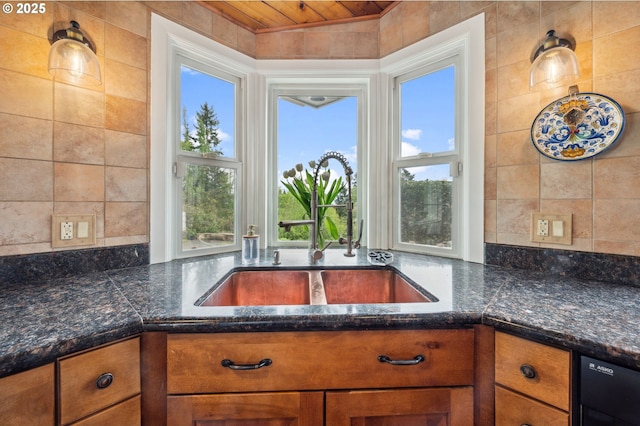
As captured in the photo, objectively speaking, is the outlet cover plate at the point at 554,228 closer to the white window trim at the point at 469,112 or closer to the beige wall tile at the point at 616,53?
A: the white window trim at the point at 469,112

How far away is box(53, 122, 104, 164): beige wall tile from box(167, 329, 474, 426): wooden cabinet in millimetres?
957

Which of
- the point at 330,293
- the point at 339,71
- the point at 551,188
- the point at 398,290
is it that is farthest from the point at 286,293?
the point at 339,71

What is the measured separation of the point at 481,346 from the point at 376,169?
123cm

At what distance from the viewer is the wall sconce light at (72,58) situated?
1114 millimetres

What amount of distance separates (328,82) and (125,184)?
1.34 meters

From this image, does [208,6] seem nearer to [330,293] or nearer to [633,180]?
[330,293]

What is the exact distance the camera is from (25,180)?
111 centimetres

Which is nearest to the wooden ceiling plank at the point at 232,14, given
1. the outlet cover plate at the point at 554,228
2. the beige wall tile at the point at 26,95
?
the beige wall tile at the point at 26,95

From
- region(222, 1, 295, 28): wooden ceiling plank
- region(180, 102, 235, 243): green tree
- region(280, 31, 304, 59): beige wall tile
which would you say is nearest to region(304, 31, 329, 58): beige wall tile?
region(280, 31, 304, 59): beige wall tile

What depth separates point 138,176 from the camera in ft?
4.62

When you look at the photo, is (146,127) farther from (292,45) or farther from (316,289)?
(316,289)

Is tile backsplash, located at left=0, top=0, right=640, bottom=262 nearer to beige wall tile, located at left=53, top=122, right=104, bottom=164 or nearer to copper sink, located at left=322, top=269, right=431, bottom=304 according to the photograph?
beige wall tile, located at left=53, top=122, right=104, bottom=164

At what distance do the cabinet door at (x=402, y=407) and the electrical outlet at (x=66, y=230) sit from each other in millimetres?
1206

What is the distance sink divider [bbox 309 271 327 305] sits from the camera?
1.20m
